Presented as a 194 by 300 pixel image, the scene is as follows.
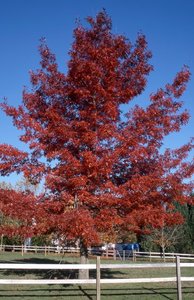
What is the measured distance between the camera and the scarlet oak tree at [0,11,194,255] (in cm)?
1345

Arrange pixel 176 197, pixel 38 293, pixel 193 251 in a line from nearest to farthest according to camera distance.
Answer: pixel 38 293
pixel 176 197
pixel 193 251

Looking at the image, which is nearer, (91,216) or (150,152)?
(91,216)

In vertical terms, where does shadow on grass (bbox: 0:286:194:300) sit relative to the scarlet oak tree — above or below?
below

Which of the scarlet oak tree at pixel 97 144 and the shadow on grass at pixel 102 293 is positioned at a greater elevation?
the scarlet oak tree at pixel 97 144

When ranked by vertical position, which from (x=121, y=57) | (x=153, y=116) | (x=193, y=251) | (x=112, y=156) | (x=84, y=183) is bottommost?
(x=193, y=251)

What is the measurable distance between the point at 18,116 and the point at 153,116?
203 inches

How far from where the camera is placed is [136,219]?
13.8m

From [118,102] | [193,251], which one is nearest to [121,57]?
[118,102]

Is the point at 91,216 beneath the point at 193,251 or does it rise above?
above

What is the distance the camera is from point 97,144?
1417 cm

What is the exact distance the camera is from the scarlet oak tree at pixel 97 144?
44.1 feet

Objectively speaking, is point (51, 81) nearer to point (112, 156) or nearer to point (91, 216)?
point (112, 156)

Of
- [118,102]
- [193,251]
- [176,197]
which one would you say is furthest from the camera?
[193,251]

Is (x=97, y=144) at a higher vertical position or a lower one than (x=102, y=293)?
higher
